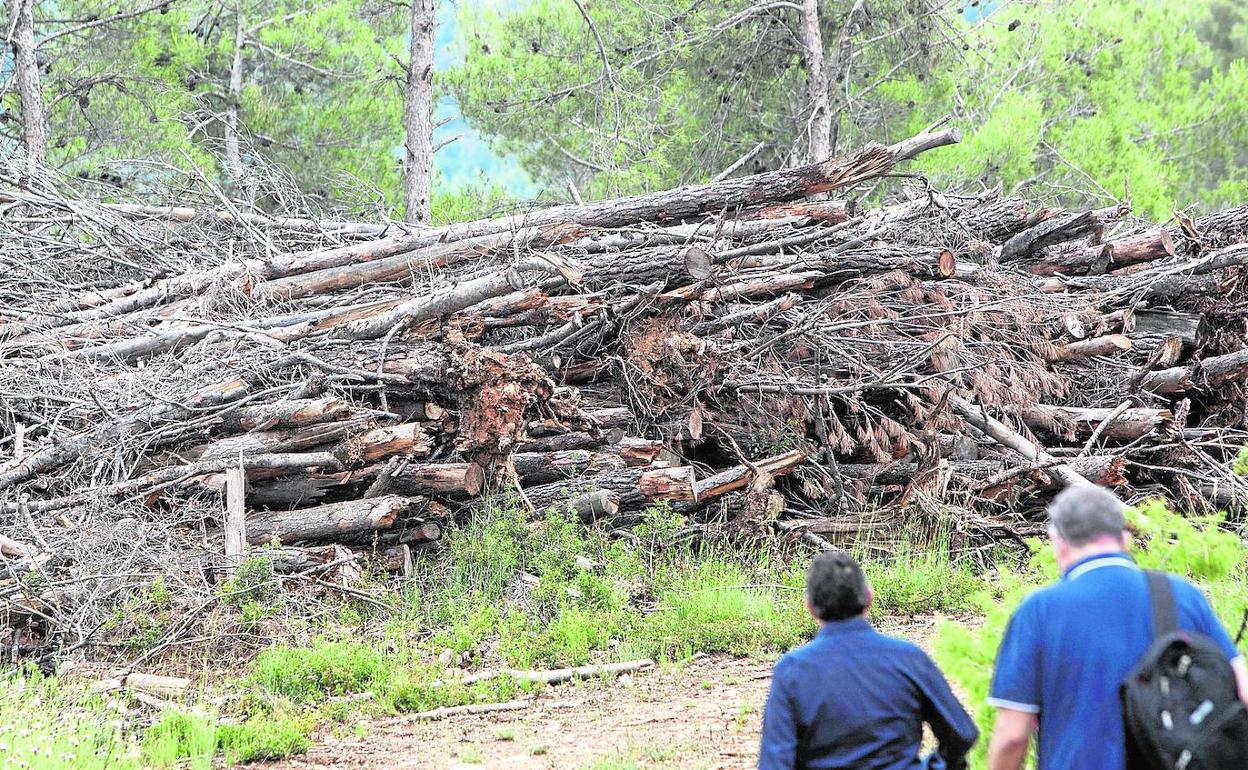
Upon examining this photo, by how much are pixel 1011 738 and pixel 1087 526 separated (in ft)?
1.81

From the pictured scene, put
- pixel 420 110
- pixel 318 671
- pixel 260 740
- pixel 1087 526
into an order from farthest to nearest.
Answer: pixel 420 110 < pixel 318 671 < pixel 260 740 < pixel 1087 526

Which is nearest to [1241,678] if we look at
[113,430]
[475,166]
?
[113,430]

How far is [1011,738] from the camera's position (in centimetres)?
266

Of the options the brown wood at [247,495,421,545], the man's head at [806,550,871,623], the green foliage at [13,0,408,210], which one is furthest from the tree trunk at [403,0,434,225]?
the man's head at [806,550,871,623]

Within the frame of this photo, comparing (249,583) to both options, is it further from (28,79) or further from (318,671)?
(28,79)

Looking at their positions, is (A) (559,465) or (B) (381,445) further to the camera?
(A) (559,465)

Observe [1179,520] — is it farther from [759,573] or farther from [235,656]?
[235,656]

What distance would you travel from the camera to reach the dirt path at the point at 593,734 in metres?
4.71

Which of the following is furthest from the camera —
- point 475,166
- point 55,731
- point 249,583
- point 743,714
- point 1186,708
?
point 475,166

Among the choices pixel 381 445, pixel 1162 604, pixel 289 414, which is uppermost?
pixel 289 414

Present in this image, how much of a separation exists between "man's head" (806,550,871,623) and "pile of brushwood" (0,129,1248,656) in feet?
14.7

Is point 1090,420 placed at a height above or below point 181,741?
above

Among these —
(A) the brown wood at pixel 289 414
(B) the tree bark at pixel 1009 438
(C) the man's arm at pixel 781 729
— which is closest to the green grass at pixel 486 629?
(A) the brown wood at pixel 289 414

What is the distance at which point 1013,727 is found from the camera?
2652mm
